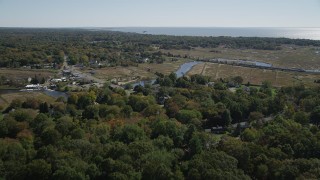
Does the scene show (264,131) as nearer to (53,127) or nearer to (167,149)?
(167,149)

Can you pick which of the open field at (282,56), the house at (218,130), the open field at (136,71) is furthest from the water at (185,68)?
the house at (218,130)

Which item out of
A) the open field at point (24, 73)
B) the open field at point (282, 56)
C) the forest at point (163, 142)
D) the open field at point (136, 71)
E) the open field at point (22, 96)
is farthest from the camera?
the open field at point (282, 56)

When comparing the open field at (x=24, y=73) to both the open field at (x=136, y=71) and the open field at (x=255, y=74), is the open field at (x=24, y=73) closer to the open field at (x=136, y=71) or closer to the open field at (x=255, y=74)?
the open field at (x=136, y=71)

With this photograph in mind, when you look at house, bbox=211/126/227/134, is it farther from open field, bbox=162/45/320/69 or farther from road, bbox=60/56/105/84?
open field, bbox=162/45/320/69

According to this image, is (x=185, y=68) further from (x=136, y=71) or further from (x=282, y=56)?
(x=282, y=56)

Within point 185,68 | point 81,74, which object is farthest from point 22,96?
point 185,68

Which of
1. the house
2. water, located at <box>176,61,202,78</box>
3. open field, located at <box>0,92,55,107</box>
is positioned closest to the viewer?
the house

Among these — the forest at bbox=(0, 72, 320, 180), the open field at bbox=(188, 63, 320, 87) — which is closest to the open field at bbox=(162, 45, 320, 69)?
the open field at bbox=(188, 63, 320, 87)

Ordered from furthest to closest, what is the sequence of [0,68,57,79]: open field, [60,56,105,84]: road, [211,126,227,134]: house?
[0,68,57,79]: open field
[60,56,105,84]: road
[211,126,227,134]: house
